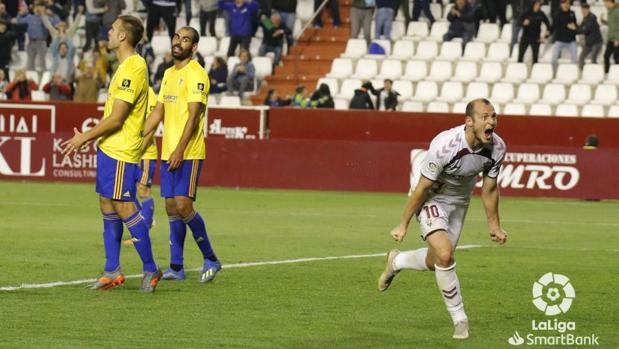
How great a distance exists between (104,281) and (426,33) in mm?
24015

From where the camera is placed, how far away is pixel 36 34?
3628cm

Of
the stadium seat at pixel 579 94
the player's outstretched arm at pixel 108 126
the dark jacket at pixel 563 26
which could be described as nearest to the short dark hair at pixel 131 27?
the player's outstretched arm at pixel 108 126

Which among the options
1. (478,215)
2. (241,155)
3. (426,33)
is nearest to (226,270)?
(478,215)

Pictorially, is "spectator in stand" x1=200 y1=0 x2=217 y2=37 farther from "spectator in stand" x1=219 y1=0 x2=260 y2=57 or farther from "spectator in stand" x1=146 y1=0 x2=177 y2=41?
"spectator in stand" x1=219 y1=0 x2=260 y2=57

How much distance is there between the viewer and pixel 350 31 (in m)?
36.2

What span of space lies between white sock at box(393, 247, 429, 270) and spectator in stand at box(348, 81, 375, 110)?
68.1ft

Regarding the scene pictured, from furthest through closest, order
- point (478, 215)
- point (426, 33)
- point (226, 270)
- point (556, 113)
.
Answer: point (426, 33), point (556, 113), point (478, 215), point (226, 270)

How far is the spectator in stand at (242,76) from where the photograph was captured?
3359cm

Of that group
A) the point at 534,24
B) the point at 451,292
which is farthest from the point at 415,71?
the point at 451,292

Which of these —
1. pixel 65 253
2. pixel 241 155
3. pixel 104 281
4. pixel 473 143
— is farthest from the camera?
pixel 241 155

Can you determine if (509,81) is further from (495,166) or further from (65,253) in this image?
(495,166)

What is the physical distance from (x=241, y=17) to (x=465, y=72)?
557 cm

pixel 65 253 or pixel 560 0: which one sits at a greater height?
pixel 560 0

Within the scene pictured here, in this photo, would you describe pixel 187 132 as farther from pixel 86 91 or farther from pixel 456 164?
pixel 86 91
